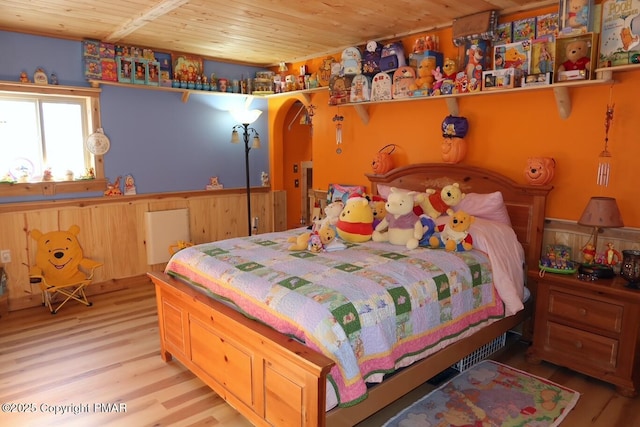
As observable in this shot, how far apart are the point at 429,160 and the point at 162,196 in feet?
9.20

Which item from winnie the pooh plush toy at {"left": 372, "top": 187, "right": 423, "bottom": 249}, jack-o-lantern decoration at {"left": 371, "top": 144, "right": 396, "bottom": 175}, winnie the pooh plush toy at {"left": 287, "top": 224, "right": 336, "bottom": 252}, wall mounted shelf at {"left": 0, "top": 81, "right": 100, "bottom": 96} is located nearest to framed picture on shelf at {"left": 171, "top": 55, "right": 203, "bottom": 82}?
wall mounted shelf at {"left": 0, "top": 81, "right": 100, "bottom": 96}

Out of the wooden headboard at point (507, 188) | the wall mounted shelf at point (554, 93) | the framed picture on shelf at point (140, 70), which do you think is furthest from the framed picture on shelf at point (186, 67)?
the wooden headboard at point (507, 188)

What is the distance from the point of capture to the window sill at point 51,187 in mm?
3820

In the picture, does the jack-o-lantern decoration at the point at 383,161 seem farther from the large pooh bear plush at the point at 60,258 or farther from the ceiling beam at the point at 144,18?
the large pooh bear plush at the point at 60,258

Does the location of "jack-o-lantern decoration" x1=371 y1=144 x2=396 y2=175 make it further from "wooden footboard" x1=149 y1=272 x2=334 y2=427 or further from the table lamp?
"wooden footboard" x1=149 y1=272 x2=334 y2=427

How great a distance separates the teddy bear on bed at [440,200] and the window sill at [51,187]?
10.1ft

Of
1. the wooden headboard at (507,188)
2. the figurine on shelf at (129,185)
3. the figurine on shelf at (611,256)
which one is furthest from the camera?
the figurine on shelf at (129,185)

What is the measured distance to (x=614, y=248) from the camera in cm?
291

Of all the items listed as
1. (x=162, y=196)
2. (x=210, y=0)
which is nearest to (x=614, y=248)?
(x=210, y=0)

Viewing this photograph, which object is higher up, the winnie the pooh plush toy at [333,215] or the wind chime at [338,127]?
the wind chime at [338,127]

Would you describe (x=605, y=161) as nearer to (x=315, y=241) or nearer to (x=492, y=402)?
(x=492, y=402)

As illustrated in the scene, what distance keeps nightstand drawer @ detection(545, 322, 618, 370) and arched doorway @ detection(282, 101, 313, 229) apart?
11.3 ft

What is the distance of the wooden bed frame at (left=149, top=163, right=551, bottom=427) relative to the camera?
188 cm

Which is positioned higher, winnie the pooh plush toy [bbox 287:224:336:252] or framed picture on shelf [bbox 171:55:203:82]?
framed picture on shelf [bbox 171:55:203:82]
